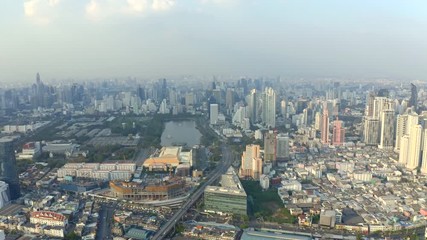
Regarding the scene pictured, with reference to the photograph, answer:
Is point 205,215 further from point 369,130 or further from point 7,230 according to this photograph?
point 369,130

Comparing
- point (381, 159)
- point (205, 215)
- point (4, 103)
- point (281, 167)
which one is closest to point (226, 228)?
point (205, 215)

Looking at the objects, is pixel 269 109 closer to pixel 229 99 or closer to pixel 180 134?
pixel 180 134

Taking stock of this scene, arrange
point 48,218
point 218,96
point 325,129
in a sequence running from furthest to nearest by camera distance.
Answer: point 218,96 < point 325,129 < point 48,218

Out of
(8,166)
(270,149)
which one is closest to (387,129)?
(270,149)

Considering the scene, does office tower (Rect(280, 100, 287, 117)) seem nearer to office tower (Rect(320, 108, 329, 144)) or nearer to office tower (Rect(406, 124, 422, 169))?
office tower (Rect(320, 108, 329, 144))

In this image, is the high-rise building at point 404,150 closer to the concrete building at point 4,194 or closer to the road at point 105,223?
the road at point 105,223

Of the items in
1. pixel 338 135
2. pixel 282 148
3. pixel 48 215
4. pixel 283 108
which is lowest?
pixel 48 215

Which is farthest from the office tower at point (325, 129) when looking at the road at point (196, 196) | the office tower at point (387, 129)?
the road at point (196, 196)
